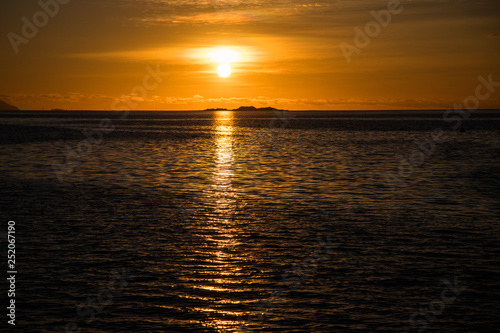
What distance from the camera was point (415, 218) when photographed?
92.1 feet

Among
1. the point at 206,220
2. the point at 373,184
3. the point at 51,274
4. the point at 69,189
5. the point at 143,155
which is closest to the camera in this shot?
the point at 51,274

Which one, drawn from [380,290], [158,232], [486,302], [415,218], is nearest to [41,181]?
[158,232]

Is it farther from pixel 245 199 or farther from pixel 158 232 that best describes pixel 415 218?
pixel 158 232

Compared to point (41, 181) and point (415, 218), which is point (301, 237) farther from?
point (41, 181)

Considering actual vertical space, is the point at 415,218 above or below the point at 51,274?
above

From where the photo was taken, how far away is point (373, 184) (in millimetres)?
41156

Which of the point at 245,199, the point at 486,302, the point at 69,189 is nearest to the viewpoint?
the point at 486,302

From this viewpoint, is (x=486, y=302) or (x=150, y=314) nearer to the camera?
(x=150, y=314)

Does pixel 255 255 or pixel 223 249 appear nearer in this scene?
pixel 255 255

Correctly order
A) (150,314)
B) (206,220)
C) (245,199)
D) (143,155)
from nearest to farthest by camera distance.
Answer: (150,314) → (206,220) → (245,199) → (143,155)

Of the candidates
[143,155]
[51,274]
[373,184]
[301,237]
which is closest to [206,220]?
[301,237]

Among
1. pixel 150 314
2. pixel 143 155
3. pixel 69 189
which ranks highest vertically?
pixel 143 155

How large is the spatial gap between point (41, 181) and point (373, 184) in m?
27.0

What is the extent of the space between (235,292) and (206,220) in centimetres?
1145
